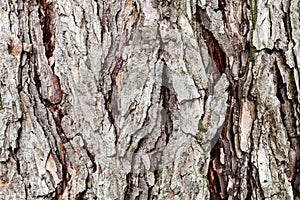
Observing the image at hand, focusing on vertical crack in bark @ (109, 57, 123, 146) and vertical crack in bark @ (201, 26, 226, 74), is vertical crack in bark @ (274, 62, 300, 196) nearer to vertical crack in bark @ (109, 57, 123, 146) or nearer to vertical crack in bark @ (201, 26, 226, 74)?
vertical crack in bark @ (201, 26, 226, 74)

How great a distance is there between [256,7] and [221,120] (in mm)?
252

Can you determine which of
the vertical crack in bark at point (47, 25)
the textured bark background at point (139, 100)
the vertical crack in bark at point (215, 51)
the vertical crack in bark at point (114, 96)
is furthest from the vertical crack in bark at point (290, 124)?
the vertical crack in bark at point (47, 25)

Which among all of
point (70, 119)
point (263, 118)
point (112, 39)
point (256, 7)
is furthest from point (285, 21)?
point (70, 119)

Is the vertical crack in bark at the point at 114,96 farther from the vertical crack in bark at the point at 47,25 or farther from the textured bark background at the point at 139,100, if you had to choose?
the vertical crack in bark at the point at 47,25

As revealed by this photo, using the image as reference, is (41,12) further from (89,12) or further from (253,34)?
(253,34)

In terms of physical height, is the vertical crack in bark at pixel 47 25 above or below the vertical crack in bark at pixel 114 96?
above

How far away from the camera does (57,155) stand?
0.96 m

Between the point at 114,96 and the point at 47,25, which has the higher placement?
the point at 47,25

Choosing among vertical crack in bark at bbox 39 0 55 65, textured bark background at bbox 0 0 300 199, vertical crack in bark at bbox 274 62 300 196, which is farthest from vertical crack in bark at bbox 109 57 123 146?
vertical crack in bark at bbox 274 62 300 196

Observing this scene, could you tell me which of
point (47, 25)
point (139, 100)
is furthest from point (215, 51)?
point (47, 25)

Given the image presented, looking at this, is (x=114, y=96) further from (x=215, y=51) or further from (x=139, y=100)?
(x=215, y=51)

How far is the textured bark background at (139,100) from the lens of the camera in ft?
3.13

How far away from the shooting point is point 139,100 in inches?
37.5

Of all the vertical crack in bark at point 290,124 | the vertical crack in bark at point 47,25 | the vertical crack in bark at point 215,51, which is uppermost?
the vertical crack in bark at point 47,25
